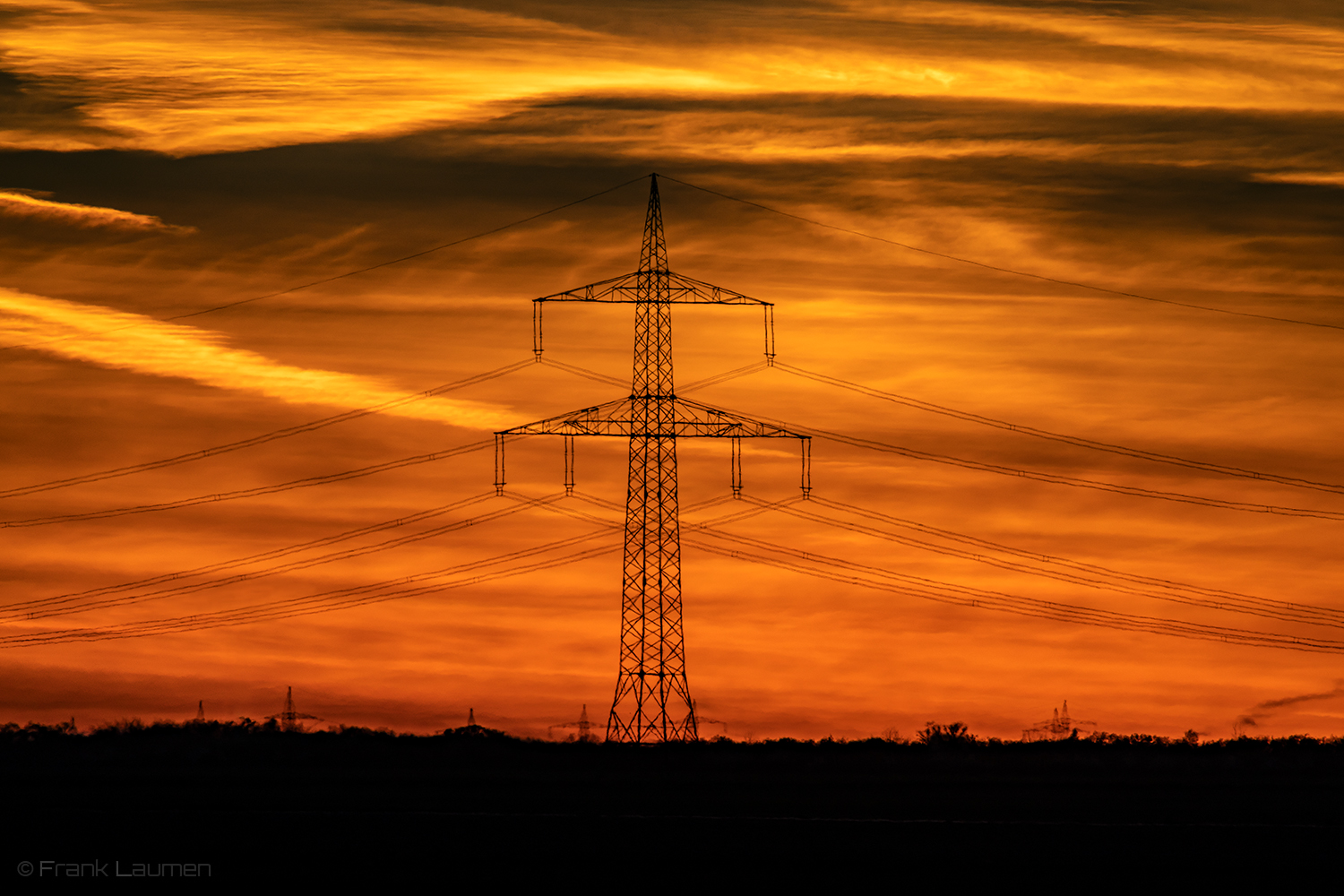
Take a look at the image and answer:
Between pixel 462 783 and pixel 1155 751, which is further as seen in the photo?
pixel 1155 751

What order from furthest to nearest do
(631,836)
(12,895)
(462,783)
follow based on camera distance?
1. (462,783)
2. (631,836)
3. (12,895)

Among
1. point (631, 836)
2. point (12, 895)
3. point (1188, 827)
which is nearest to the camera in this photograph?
point (12, 895)

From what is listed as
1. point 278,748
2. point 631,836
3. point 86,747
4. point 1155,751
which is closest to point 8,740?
point 86,747

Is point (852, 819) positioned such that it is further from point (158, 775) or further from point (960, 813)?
point (158, 775)

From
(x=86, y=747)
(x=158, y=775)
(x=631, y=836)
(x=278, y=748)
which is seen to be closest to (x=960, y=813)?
(x=631, y=836)

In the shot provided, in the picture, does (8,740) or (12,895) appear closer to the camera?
(12,895)

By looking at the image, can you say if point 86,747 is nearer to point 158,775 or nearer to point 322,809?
point 158,775
